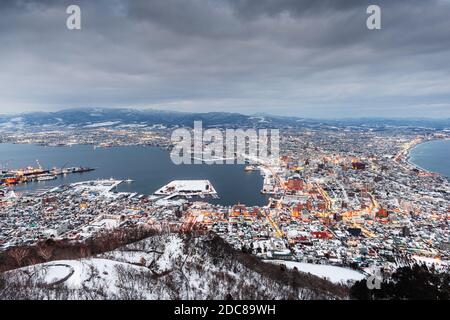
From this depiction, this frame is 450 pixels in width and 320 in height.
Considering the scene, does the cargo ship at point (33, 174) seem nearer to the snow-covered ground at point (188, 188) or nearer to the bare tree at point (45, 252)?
the snow-covered ground at point (188, 188)

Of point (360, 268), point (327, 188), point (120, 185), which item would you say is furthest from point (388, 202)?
point (120, 185)

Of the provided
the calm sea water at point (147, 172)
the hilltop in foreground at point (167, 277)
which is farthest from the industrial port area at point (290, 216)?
the hilltop in foreground at point (167, 277)

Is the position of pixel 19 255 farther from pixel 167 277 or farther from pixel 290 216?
pixel 290 216

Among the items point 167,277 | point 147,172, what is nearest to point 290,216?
point 167,277

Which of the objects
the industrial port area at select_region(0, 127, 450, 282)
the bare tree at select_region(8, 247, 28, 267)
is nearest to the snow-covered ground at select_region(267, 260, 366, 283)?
the industrial port area at select_region(0, 127, 450, 282)

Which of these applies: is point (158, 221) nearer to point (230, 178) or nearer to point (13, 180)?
point (230, 178)

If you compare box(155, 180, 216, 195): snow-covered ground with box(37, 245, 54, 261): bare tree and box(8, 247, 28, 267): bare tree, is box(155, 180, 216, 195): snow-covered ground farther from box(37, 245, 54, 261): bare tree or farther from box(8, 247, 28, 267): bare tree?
box(8, 247, 28, 267): bare tree
